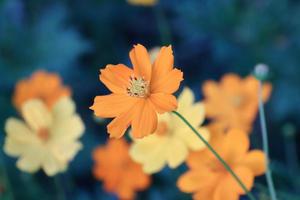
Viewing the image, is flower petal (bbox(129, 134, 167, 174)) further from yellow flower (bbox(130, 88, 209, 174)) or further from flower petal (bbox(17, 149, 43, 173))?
flower petal (bbox(17, 149, 43, 173))

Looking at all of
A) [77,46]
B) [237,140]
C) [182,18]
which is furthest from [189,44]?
[237,140]

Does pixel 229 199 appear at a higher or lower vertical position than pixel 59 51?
lower

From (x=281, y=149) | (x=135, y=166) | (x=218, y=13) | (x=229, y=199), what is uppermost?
(x=218, y=13)

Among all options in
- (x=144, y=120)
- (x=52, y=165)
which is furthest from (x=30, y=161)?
(x=144, y=120)

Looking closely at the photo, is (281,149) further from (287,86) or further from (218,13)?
(218,13)

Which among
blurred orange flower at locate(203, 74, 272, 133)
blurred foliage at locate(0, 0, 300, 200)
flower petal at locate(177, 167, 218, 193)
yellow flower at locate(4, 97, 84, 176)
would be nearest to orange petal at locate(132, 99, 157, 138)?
flower petal at locate(177, 167, 218, 193)

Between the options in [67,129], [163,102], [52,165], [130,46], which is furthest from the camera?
[130,46]

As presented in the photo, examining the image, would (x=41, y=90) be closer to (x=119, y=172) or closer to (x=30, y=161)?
(x=119, y=172)
